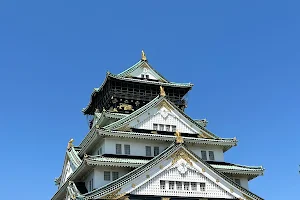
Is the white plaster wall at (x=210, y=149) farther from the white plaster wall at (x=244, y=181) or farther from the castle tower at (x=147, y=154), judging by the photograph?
the white plaster wall at (x=244, y=181)

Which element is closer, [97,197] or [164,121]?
[97,197]

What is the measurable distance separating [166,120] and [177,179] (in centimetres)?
931

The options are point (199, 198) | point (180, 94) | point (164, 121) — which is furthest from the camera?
point (180, 94)

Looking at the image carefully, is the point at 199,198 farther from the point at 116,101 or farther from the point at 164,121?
the point at 116,101

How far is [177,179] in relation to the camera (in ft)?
133

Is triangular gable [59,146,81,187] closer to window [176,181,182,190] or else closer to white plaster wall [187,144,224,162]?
window [176,181,182,190]

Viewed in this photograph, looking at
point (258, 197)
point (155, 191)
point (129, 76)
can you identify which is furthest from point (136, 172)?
point (129, 76)

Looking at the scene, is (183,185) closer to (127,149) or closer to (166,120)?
→ (127,149)

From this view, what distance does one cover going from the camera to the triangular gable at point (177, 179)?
1528 inches

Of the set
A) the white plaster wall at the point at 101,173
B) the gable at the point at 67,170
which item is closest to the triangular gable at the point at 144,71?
the gable at the point at 67,170

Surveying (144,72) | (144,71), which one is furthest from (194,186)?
(144,71)

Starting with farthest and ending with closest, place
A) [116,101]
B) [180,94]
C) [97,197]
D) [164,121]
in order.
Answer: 1. [180,94]
2. [116,101]
3. [164,121]
4. [97,197]

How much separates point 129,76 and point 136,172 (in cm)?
1963

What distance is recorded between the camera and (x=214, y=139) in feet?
156
